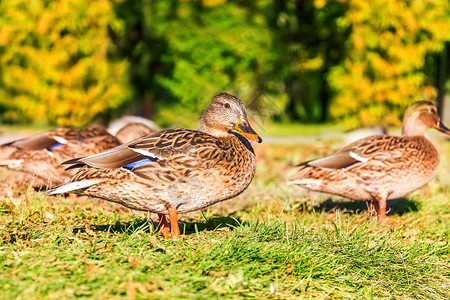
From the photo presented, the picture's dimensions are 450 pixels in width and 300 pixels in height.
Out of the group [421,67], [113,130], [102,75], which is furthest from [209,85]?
[113,130]

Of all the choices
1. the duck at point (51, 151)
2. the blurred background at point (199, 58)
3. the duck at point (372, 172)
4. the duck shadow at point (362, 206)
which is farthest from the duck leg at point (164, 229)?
the blurred background at point (199, 58)

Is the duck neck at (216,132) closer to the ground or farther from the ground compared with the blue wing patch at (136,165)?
Result: farther from the ground

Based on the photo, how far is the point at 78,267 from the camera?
3.46 m

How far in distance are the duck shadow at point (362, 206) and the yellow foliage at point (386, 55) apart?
11476 millimetres

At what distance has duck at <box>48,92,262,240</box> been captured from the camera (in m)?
4.13

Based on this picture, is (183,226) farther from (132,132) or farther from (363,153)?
(132,132)

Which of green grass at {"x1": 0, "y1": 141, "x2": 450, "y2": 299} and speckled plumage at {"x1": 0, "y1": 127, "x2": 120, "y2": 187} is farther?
speckled plumage at {"x1": 0, "y1": 127, "x2": 120, "y2": 187}

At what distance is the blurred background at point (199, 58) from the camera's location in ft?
58.7

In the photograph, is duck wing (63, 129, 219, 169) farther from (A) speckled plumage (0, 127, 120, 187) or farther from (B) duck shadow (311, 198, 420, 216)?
(B) duck shadow (311, 198, 420, 216)

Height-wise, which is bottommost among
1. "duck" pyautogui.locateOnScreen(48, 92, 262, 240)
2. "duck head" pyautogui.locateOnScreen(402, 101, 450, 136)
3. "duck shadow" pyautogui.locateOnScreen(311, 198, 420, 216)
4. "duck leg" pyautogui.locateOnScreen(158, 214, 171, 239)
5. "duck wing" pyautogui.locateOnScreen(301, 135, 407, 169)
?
"duck shadow" pyautogui.locateOnScreen(311, 198, 420, 216)

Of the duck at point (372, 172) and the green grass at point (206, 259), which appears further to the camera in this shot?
the duck at point (372, 172)

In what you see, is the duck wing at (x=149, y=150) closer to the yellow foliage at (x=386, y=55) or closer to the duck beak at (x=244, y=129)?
the duck beak at (x=244, y=129)

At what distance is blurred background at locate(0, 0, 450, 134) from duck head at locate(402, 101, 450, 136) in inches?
448

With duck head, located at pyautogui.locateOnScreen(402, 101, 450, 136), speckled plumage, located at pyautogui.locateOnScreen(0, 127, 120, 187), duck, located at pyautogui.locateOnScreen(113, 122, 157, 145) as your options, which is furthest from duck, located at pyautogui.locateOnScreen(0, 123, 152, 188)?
duck head, located at pyautogui.locateOnScreen(402, 101, 450, 136)
